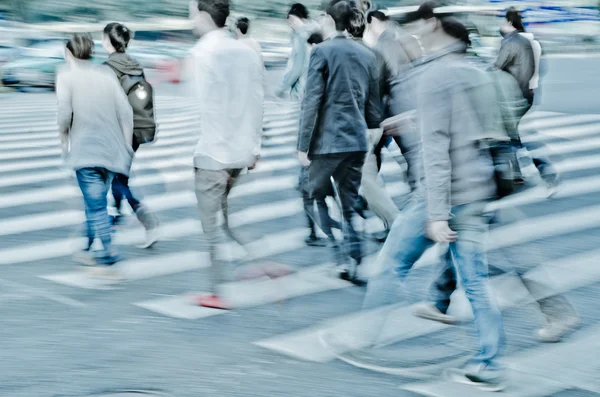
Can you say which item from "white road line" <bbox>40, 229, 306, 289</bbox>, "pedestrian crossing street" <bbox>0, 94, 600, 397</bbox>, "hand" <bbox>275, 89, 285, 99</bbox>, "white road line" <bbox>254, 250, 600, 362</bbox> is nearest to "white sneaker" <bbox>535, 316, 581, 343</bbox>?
"pedestrian crossing street" <bbox>0, 94, 600, 397</bbox>

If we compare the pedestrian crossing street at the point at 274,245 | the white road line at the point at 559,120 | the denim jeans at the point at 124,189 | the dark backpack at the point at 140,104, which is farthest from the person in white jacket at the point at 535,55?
the white road line at the point at 559,120

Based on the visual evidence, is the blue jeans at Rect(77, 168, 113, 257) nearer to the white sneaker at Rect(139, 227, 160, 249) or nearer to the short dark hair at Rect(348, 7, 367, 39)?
the white sneaker at Rect(139, 227, 160, 249)

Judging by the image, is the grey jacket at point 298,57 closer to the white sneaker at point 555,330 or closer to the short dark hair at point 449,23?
the white sneaker at point 555,330

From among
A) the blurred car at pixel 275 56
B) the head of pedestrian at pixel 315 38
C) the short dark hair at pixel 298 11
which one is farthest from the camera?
the blurred car at pixel 275 56

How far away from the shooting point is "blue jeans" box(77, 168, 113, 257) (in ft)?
20.1

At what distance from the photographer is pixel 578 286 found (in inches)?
239

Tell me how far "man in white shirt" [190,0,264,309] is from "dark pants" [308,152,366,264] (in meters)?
0.61

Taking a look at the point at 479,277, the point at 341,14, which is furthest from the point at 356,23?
the point at 479,277

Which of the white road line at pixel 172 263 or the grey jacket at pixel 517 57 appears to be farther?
the grey jacket at pixel 517 57

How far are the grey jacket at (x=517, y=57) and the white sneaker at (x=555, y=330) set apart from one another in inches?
155

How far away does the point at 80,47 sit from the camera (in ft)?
19.5

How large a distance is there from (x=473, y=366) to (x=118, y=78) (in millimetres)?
3551

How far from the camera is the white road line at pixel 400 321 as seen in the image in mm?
4742

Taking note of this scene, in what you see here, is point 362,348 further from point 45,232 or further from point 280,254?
point 45,232
